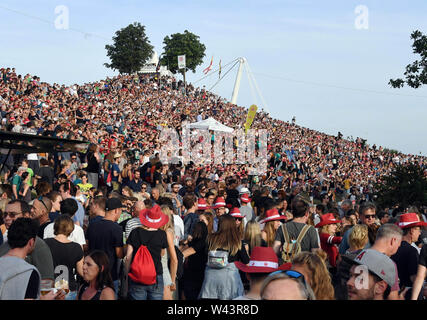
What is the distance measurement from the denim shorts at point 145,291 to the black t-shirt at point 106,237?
61 centimetres

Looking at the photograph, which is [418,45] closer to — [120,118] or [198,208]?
[120,118]

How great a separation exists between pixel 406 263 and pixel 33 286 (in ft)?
12.8

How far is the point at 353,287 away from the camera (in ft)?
12.8

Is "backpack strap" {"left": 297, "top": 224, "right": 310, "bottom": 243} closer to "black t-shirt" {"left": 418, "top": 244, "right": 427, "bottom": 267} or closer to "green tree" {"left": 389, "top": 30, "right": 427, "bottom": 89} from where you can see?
"black t-shirt" {"left": 418, "top": 244, "right": 427, "bottom": 267}

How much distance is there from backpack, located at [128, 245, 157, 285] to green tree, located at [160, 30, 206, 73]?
93742mm

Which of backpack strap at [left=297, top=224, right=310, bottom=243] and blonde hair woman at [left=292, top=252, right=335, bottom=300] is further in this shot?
backpack strap at [left=297, top=224, right=310, bottom=243]

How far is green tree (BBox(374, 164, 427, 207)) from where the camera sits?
18562mm

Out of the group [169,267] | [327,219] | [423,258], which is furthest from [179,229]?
[423,258]

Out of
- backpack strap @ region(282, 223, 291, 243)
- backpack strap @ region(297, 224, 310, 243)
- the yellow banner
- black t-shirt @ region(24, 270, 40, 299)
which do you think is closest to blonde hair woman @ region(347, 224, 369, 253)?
backpack strap @ region(297, 224, 310, 243)

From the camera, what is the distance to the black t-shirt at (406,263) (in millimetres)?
5852

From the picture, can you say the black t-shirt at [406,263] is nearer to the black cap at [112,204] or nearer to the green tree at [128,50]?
the black cap at [112,204]

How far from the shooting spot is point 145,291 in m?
6.04
